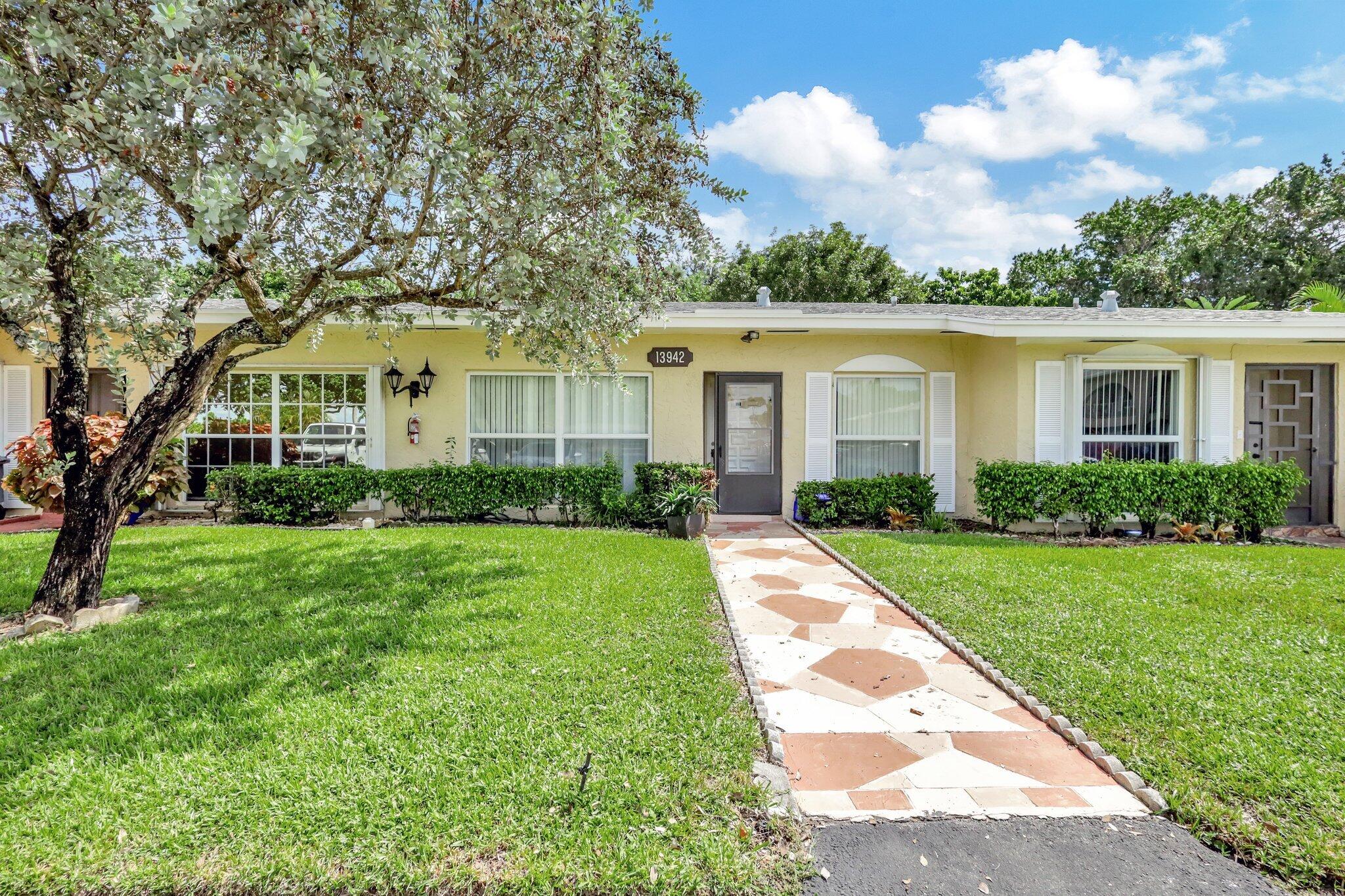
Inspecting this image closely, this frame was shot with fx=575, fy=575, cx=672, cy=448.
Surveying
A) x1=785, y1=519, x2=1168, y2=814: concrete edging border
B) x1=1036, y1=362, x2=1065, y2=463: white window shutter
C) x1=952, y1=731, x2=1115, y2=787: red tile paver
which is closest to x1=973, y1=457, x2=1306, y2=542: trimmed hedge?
x1=1036, y1=362, x2=1065, y2=463: white window shutter

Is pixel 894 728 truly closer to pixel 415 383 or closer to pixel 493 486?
pixel 493 486

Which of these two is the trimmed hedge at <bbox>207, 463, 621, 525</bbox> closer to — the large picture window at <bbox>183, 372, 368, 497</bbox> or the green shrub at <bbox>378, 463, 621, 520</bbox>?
the green shrub at <bbox>378, 463, 621, 520</bbox>

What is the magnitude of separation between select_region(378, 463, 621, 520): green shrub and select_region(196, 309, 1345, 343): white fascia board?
2.08 m

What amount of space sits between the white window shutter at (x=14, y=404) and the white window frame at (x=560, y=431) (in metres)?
6.69

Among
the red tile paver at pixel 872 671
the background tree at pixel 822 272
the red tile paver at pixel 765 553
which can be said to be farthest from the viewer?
the background tree at pixel 822 272

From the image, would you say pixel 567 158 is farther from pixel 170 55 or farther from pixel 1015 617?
pixel 1015 617

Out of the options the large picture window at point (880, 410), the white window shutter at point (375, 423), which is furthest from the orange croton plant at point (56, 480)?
the large picture window at point (880, 410)

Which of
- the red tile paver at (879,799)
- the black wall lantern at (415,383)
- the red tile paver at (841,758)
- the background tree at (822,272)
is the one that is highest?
the background tree at (822,272)

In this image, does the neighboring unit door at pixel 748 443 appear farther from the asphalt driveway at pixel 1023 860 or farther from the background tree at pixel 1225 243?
the background tree at pixel 1225 243

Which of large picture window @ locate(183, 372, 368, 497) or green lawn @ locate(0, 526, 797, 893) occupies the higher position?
large picture window @ locate(183, 372, 368, 497)

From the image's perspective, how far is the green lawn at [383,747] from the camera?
1.94 meters

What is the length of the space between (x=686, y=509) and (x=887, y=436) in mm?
3614

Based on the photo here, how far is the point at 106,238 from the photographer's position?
5.00 meters

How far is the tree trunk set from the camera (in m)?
4.12
